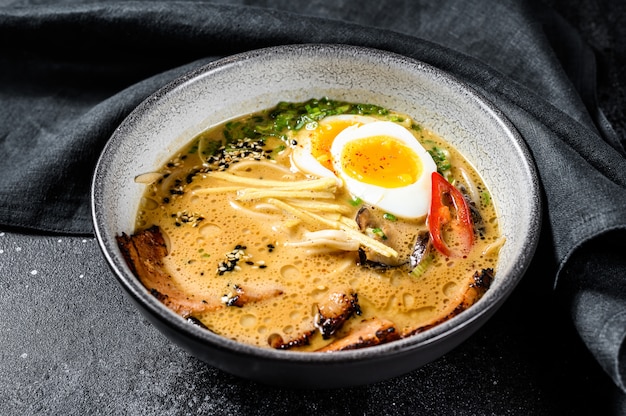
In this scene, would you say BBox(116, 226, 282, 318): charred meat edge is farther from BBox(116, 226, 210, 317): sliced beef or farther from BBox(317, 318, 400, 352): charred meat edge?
BBox(317, 318, 400, 352): charred meat edge

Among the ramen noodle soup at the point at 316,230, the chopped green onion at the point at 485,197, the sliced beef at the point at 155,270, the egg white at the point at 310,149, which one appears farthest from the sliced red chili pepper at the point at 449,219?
the sliced beef at the point at 155,270

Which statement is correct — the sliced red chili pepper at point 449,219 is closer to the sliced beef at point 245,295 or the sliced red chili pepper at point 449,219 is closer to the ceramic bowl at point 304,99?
the ceramic bowl at point 304,99

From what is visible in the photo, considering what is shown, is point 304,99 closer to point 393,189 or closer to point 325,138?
point 325,138

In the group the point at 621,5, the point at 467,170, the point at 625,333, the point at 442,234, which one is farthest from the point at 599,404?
the point at 621,5

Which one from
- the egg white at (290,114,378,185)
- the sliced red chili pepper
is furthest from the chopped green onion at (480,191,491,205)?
the egg white at (290,114,378,185)

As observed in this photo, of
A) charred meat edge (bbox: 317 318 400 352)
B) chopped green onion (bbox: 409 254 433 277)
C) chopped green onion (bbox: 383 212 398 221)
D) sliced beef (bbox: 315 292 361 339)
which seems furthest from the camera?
chopped green onion (bbox: 383 212 398 221)

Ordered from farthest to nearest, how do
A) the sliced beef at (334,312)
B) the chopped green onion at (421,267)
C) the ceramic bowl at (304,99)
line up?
the chopped green onion at (421,267), the sliced beef at (334,312), the ceramic bowl at (304,99)
